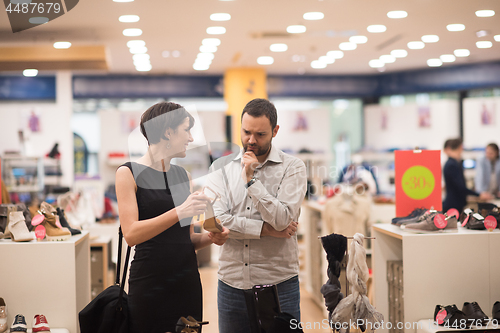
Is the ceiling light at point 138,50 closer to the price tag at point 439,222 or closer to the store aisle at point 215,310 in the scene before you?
the store aisle at point 215,310

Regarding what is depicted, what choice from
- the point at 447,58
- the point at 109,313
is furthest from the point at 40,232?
the point at 447,58

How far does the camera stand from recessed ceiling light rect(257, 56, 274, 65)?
25.8 ft

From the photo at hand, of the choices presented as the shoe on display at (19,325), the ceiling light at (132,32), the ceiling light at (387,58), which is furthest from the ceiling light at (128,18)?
the ceiling light at (387,58)

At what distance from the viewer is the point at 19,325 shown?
2.14 meters

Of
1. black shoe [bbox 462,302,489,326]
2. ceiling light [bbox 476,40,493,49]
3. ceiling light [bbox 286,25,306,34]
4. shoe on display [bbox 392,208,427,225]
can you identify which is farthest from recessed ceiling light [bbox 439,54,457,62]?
black shoe [bbox 462,302,489,326]

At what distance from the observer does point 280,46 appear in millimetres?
6918

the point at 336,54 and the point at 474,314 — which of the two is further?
the point at 336,54

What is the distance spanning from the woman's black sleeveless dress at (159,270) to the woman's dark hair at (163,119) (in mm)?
138

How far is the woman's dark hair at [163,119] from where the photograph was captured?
1.54 metres

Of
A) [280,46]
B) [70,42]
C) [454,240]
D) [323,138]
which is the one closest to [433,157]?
[454,240]

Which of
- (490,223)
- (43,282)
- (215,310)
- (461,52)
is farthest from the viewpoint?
(461,52)

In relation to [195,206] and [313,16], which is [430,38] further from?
[195,206]

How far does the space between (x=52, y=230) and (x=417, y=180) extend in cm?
204

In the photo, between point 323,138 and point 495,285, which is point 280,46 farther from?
point 495,285
